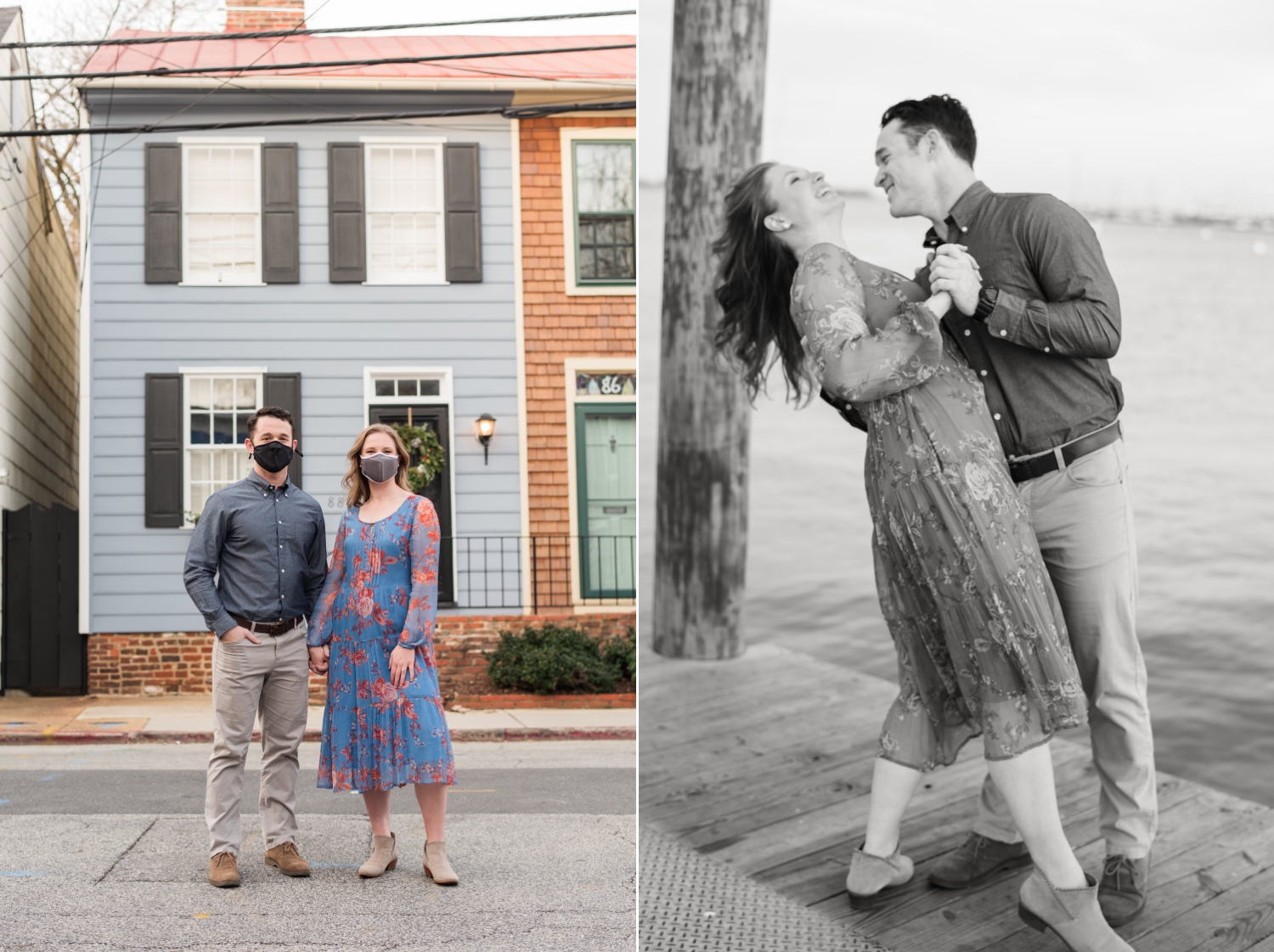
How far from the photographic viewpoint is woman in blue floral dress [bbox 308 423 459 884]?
3754mm

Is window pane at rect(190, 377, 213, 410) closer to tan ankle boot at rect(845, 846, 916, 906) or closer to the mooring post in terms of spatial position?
the mooring post

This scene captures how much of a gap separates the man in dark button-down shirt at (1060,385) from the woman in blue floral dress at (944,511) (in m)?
0.07

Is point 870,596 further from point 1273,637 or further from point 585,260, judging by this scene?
point 585,260

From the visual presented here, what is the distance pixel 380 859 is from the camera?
12.5 feet

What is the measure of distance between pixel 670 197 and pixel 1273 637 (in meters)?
5.42

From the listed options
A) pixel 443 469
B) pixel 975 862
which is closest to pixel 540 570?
pixel 443 469

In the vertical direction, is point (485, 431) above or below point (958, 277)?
above

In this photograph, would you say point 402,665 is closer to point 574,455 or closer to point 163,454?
point 574,455

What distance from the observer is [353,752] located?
12.4 ft

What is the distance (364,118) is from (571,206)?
191 centimetres

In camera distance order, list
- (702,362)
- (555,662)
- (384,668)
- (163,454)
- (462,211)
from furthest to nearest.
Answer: (462,211) < (163,454) < (555,662) < (702,362) < (384,668)

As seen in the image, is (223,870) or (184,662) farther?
(184,662)

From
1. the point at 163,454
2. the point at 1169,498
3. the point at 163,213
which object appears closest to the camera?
the point at 163,454

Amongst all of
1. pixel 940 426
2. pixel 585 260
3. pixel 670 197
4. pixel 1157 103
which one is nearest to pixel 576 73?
pixel 585 260
